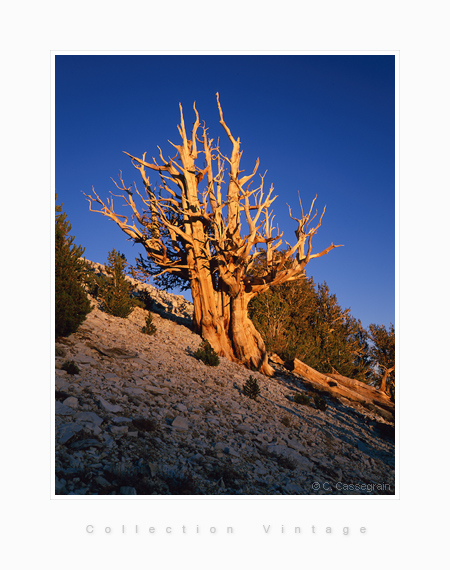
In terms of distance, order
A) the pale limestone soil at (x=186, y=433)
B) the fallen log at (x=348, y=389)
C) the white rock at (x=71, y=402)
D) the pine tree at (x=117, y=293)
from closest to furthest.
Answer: the pale limestone soil at (x=186, y=433) → the white rock at (x=71, y=402) → the fallen log at (x=348, y=389) → the pine tree at (x=117, y=293)

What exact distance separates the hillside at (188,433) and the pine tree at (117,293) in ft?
5.92

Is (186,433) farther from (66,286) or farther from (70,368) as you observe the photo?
(66,286)

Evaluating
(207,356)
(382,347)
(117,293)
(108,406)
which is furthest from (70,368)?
(382,347)

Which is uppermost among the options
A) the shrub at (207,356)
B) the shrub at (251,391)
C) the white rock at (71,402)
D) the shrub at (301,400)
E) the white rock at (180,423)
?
the white rock at (71,402)

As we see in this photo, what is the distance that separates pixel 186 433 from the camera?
14.8ft

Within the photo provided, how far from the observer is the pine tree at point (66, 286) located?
22.0 feet

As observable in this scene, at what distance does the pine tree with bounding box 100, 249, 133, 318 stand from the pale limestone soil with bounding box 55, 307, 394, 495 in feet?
6.97

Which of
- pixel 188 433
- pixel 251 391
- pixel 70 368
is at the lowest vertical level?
pixel 251 391

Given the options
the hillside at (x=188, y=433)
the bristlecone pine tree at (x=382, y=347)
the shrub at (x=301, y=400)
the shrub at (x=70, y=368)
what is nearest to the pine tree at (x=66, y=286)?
the hillside at (x=188, y=433)

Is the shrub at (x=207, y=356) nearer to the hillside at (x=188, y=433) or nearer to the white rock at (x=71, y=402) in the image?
the hillside at (x=188, y=433)

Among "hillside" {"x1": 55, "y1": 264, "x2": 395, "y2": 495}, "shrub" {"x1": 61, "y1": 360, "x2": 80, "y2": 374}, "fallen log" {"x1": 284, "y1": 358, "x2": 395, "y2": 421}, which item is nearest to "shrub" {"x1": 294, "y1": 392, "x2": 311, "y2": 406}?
"hillside" {"x1": 55, "y1": 264, "x2": 395, "y2": 495}

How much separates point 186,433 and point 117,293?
6742mm

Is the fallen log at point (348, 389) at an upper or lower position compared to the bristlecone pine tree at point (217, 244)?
lower
